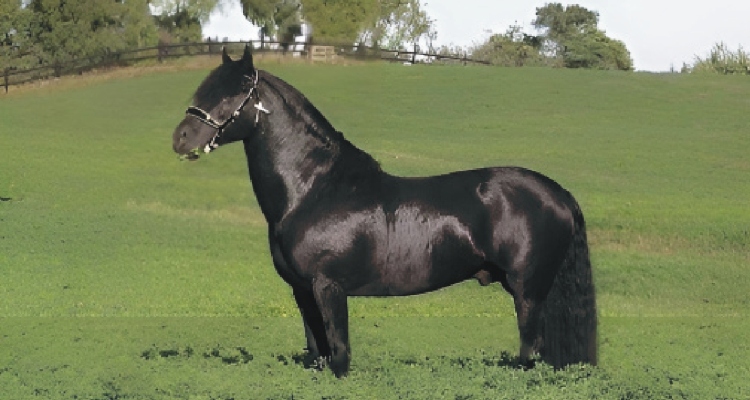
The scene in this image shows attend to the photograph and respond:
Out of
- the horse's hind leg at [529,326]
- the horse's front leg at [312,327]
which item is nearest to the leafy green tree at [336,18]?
the horse's front leg at [312,327]

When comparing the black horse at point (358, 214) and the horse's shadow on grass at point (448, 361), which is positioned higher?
the black horse at point (358, 214)

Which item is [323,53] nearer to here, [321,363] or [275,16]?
[275,16]

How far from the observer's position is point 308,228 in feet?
26.1

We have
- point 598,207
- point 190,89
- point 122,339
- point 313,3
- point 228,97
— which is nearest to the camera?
point 228,97

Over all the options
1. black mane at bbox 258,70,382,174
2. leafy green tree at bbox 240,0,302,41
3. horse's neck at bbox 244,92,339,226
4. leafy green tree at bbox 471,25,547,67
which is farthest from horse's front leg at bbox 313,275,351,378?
leafy green tree at bbox 471,25,547,67

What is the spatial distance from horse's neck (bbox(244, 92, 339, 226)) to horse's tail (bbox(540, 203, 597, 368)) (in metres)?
2.21

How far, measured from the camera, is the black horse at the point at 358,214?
7.92 m

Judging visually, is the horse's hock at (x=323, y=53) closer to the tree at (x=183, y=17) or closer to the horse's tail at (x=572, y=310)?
the tree at (x=183, y=17)

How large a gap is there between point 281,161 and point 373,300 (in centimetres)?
716

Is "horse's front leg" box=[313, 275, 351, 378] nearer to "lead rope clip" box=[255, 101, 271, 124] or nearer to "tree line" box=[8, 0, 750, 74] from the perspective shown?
"lead rope clip" box=[255, 101, 271, 124]

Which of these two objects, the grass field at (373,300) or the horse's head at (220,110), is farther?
the grass field at (373,300)

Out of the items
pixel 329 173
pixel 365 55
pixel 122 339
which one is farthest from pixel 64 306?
pixel 365 55

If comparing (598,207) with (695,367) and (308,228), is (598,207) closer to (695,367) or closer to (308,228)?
(695,367)

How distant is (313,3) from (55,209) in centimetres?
2541
